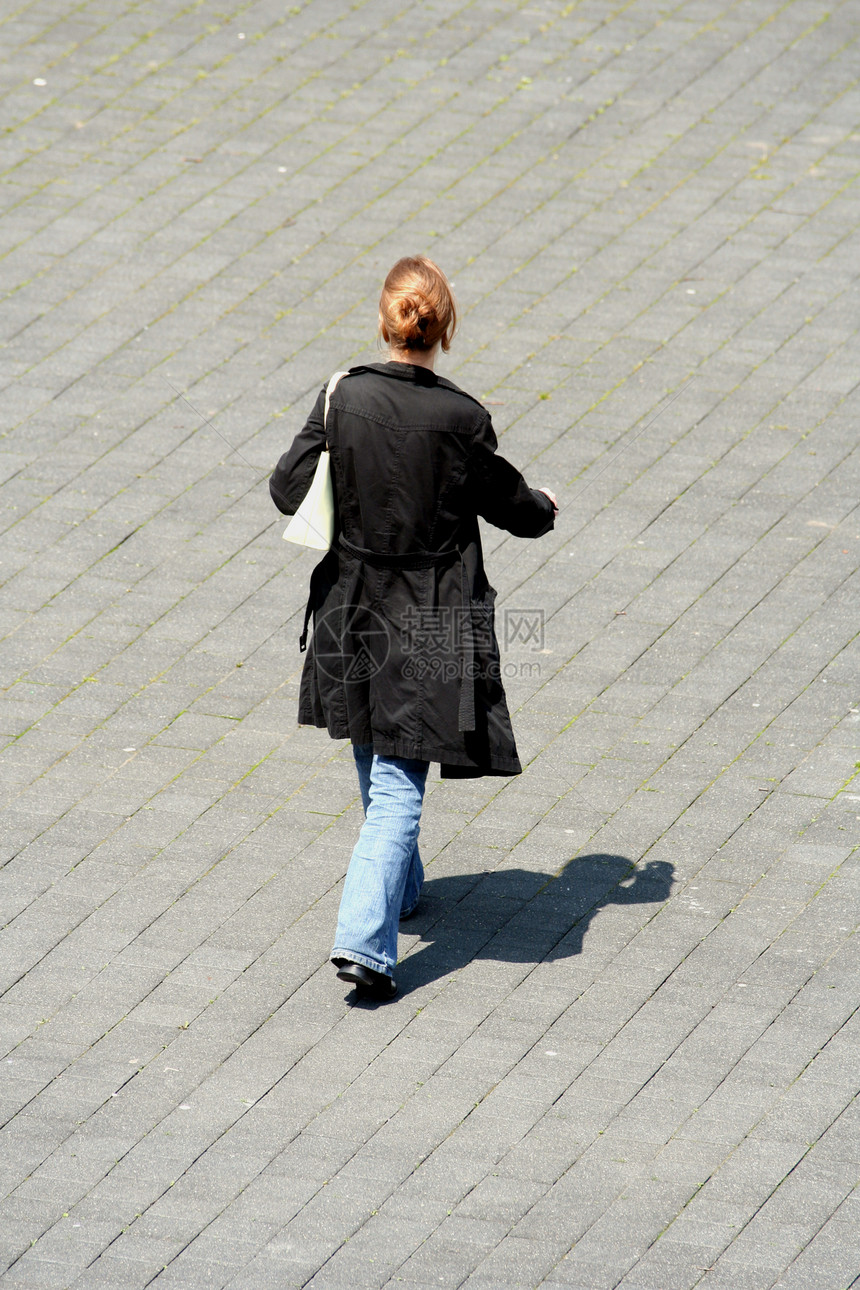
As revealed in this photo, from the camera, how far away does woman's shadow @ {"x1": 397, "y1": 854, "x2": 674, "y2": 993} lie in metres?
4.99

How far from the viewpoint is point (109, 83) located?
10.2m

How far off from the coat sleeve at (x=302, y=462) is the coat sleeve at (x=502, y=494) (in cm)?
42

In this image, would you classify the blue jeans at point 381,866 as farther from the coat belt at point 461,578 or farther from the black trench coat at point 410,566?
the coat belt at point 461,578

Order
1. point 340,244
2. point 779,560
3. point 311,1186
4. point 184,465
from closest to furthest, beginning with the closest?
point 311,1186 < point 779,560 < point 184,465 < point 340,244

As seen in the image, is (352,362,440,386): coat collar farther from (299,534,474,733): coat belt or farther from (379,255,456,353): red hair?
(299,534,474,733): coat belt

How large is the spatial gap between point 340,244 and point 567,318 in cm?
134

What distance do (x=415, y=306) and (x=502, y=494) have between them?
1.84 ft

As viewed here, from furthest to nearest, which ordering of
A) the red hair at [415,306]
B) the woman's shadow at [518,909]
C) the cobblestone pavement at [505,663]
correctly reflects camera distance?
the woman's shadow at [518,909] → the red hair at [415,306] → the cobblestone pavement at [505,663]

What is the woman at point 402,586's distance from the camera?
4539 millimetres

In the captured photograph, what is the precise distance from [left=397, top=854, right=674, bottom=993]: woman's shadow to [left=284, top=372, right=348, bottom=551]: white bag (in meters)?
1.23

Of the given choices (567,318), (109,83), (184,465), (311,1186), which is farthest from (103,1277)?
(109,83)

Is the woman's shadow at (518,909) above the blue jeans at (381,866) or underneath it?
underneath

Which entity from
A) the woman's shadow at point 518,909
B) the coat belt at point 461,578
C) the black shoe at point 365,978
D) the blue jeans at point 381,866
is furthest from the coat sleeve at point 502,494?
the black shoe at point 365,978

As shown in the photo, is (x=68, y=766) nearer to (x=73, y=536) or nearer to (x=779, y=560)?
(x=73, y=536)
